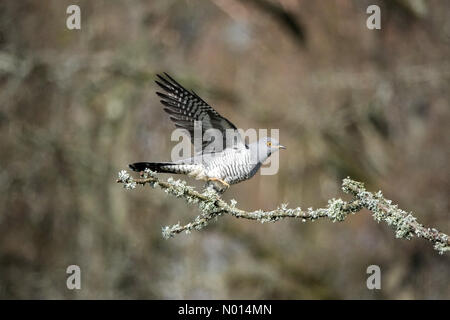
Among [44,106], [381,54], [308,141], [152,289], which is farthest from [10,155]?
[381,54]

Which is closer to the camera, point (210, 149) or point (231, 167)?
point (231, 167)

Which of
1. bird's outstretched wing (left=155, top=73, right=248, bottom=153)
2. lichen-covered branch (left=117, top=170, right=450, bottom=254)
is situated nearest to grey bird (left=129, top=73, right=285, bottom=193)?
bird's outstretched wing (left=155, top=73, right=248, bottom=153)

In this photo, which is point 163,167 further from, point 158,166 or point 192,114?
point 192,114

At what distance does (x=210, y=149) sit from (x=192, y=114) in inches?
13.9

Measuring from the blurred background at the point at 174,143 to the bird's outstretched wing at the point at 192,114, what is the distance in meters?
3.47

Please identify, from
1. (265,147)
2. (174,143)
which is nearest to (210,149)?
(265,147)

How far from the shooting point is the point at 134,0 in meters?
8.29

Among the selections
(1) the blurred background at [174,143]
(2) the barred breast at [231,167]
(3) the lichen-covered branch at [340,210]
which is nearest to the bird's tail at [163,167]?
(2) the barred breast at [231,167]

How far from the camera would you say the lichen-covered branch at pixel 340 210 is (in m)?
2.53

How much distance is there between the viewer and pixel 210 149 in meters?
4.13

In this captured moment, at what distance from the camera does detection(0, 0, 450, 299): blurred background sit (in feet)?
24.5

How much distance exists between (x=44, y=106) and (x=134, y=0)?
2.02m

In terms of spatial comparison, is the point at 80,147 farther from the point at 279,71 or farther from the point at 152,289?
the point at 279,71

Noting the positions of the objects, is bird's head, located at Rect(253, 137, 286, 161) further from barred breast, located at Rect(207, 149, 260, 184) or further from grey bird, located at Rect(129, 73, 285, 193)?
barred breast, located at Rect(207, 149, 260, 184)
